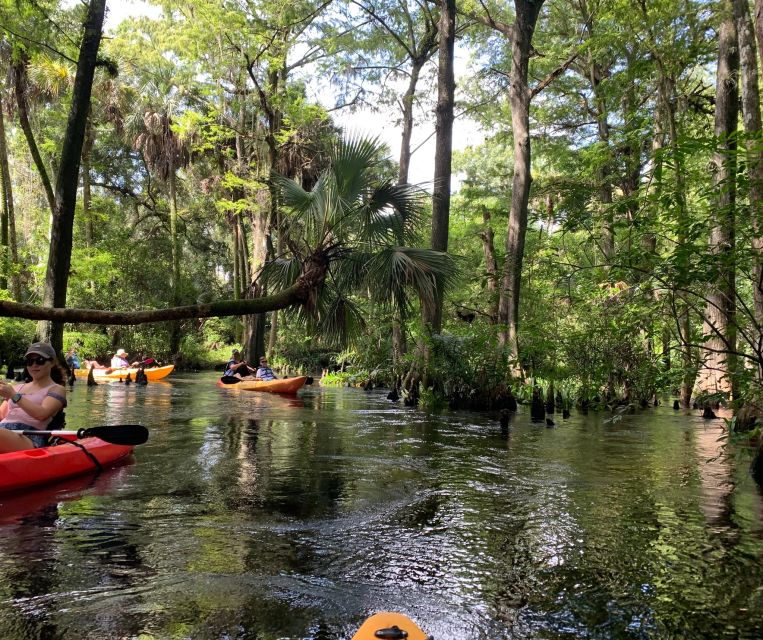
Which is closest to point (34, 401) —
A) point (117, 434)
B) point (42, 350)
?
point (42, 350)

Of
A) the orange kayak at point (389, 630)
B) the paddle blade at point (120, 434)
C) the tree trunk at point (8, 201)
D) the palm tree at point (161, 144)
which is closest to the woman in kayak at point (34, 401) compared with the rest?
the paddle blade at point (120, 434)

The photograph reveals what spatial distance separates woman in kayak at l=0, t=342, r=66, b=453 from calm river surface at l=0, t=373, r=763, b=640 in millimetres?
649

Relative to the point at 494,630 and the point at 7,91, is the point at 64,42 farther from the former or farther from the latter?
the point at 7,91

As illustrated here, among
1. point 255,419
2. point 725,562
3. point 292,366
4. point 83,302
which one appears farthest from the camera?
point 292,366

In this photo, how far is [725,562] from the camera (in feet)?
14.6

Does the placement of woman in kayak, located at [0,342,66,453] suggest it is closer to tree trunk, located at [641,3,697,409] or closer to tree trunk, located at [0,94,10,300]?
tree trunk, located at [641,3,697,409]

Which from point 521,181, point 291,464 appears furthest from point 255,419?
point 521,181

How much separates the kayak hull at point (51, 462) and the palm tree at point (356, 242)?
2.76 meters

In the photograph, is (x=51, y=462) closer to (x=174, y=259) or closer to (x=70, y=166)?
(x=70, y=166)

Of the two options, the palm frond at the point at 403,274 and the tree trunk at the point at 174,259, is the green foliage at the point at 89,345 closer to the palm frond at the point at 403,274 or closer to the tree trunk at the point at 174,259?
the tree trunk at the point at 174,259

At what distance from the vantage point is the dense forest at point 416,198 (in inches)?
272

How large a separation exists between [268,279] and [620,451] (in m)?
5.52

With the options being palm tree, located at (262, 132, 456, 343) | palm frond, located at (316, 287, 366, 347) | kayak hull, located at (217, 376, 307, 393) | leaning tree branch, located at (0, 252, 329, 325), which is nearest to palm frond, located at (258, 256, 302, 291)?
palm tree, located at (262, 132, 456, 343)

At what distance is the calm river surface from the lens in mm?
3523
